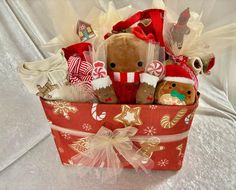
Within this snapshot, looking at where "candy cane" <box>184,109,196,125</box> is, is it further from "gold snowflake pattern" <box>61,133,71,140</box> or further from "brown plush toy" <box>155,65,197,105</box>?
"gold snowflake pattern" <box>61,133,71,140</box>

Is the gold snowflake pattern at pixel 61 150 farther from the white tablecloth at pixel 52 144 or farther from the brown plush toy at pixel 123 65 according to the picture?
the brown plush toy at pixel 123 65

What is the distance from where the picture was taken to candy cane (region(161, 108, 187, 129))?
27.9 inches

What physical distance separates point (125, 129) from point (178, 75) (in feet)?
0.51

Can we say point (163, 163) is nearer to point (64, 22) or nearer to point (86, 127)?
point (86, 127)

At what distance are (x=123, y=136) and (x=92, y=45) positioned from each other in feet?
0.66

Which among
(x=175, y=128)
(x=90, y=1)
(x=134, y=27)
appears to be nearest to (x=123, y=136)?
(x=175, y=128)

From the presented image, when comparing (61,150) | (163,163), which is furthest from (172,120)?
(61,150)

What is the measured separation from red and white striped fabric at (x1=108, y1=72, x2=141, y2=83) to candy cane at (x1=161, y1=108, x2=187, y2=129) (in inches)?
3.8

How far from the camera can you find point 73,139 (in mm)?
783

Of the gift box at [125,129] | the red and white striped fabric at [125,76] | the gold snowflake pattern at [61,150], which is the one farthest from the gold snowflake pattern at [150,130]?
the gold snowflake pattern at [61,150]

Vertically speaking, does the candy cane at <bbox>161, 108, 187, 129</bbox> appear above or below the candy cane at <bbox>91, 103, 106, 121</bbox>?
below

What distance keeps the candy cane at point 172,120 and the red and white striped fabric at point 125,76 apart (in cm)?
10

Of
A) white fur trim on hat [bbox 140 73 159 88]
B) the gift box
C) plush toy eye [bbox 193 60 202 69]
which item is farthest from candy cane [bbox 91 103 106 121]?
plush toy eye [bbox 193 60 202 69]

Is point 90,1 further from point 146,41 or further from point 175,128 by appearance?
point 175,128
